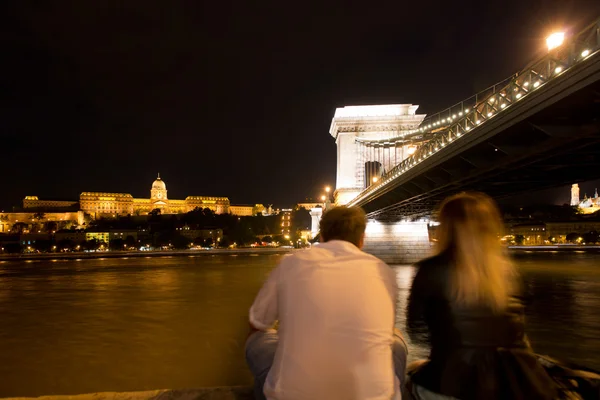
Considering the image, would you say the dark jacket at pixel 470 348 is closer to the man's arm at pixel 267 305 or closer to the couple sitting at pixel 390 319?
the couple sitting at pixel 390 319

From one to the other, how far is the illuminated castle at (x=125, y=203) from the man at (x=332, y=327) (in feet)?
614

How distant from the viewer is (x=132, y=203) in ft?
616

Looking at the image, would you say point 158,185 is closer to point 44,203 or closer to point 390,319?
point 44,203

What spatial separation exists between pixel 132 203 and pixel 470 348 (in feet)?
642

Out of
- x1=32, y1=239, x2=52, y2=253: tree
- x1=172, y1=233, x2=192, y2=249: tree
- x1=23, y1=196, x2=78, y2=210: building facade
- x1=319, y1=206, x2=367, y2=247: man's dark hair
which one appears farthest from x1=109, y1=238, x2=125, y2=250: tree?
x1=319, y1=206, x2=367, y2=247: man's dark hair

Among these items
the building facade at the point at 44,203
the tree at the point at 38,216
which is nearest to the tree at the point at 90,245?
the tree at the point at 38,216

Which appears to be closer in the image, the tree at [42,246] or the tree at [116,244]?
the tree at [42,246]

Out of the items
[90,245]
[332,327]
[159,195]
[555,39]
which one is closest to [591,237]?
[90,245]

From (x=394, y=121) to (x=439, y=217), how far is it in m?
54.1

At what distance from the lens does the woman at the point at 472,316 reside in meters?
2.21

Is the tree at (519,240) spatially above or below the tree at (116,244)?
above

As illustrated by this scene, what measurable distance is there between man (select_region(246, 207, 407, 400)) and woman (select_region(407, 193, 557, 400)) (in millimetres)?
307

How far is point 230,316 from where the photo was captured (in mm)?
13305

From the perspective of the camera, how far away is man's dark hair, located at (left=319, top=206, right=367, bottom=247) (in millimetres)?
2389
